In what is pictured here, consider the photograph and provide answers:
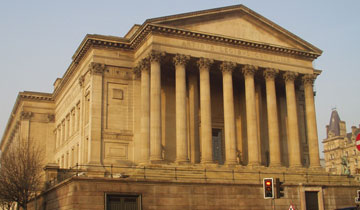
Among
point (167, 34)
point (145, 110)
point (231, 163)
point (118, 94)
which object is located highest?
point (167, 34)

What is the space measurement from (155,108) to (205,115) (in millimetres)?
5161

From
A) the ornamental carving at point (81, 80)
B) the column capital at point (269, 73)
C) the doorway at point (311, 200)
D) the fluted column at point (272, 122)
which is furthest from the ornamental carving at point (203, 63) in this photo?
the doorway at point (311, 200)

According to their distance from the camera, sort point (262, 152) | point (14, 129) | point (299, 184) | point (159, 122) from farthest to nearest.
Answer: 1. point (14, 129)
2. point (262, 152)
3. point (159, 122)
4. point (299, 184)

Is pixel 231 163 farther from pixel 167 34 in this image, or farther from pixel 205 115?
pixel 167 34

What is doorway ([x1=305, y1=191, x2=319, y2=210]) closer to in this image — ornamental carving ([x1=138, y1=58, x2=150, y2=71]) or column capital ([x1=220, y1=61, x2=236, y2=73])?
column capital ([x1=220, y1=61, x2=236, y2=73])

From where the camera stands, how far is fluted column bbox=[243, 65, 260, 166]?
47656 mm

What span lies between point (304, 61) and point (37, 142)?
129 feet

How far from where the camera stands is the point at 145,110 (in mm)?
45500

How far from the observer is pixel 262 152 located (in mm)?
52250

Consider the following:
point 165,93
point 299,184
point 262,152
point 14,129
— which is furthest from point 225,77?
point 14,129

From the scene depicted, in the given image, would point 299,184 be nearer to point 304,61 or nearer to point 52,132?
point 304,61

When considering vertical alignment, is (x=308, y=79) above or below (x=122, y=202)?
above

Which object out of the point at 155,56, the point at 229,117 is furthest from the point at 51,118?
the point at 229,117

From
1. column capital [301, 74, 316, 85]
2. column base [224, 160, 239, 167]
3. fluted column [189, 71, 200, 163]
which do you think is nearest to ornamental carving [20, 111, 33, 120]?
fluted column [189, 71, 200, 163]
